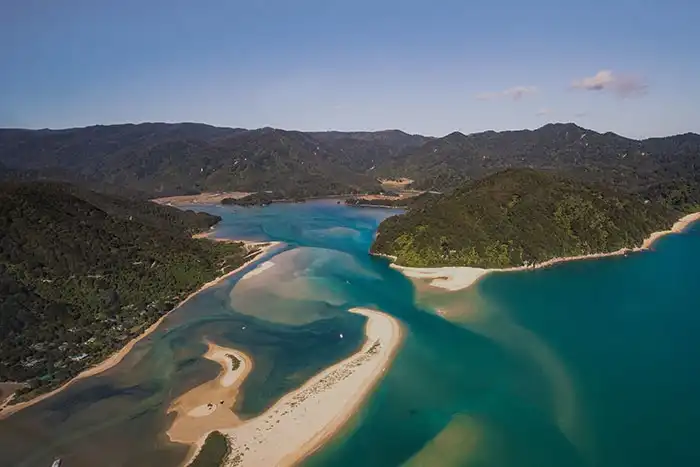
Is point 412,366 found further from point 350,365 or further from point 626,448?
point 626,448

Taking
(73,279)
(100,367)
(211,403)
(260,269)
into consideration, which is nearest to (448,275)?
(260,269)

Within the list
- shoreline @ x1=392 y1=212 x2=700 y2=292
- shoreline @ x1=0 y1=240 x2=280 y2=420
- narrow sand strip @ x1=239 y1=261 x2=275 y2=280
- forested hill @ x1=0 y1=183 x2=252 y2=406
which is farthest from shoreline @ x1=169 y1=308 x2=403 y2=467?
narrow sand strip @ x1=239 y1=261 x2=275 y2=280

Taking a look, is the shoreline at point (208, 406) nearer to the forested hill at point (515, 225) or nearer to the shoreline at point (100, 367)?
the shoreline at point (100, 367)

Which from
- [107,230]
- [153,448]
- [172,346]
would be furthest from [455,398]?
[107,230]

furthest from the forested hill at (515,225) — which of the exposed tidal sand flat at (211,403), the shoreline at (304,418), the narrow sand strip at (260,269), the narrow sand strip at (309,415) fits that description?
the exposed tidal sand flat at (211,403)

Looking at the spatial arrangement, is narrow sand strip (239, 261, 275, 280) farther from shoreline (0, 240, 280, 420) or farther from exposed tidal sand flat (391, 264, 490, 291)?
exposed tidal sand flat (391, 264, 490, 291)

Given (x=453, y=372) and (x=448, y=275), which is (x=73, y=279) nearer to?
(x=453, y=372)
